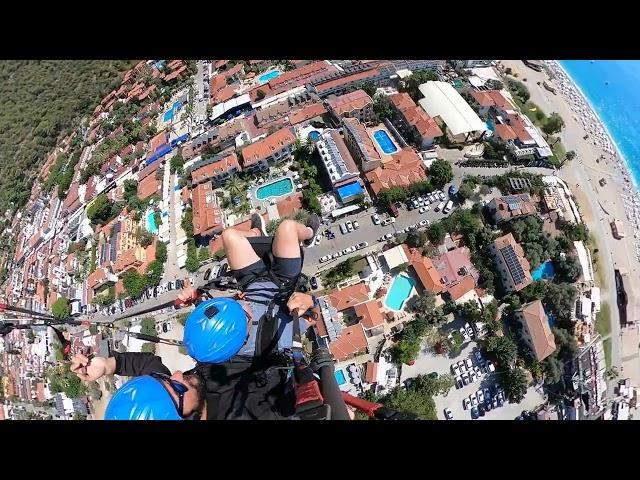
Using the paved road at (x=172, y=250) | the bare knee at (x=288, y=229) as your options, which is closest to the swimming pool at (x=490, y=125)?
the paved road at (x=172, y=250)

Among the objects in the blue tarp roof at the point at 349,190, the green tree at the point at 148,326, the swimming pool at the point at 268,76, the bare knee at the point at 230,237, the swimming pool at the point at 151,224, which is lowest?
the green tree at the point at 148,326

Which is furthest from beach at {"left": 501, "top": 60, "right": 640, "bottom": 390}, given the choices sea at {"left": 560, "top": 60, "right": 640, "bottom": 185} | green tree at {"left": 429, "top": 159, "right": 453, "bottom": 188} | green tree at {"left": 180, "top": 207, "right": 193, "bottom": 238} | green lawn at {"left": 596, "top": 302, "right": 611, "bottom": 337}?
green tree at {"left": 180, "top": 207, "right": 193, "bottom": 238}

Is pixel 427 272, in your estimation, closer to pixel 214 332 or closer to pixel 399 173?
pixel 399 173

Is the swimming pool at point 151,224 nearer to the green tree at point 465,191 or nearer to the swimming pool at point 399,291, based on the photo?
the swimming pool at point 399,291

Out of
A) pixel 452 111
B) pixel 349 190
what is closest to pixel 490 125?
pixel 452 111

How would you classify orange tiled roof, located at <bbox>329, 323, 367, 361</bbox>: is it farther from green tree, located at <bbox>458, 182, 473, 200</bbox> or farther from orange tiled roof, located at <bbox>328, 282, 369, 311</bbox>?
green tree, located at <bbox>458, 182, 473, 200</bbox>

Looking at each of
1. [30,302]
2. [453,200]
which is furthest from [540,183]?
[30,302]
